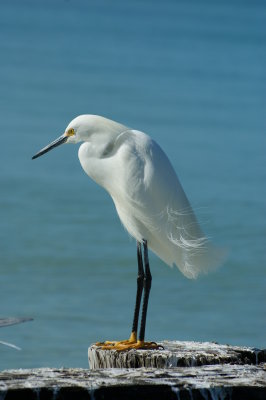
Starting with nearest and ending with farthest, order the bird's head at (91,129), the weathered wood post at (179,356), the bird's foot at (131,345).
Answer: the weathered wood post at (179,356) < the bird's foot at (131,345) < the bird's head at (91,129)

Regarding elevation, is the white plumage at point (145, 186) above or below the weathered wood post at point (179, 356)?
above

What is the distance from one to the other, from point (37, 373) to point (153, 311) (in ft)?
13.6

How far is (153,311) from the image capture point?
6094 mm

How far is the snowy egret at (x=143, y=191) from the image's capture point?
3133 millimetres

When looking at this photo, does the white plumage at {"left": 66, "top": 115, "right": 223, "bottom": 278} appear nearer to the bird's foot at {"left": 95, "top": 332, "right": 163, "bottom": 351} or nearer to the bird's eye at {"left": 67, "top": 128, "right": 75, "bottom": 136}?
the bird's eye at {"left": 67, "top": 128, "right": 75, "bottom": 136}

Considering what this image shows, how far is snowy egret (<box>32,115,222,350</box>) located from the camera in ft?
10.3

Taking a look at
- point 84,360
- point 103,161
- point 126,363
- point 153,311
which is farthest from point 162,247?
point 153,311

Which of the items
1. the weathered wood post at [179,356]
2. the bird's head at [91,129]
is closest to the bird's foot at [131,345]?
the weathered wood post at [179,356]

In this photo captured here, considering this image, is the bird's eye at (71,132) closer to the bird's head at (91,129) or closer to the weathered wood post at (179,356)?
the bird's head at (91,129)

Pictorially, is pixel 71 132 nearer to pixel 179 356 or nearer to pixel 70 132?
pixel 70 132

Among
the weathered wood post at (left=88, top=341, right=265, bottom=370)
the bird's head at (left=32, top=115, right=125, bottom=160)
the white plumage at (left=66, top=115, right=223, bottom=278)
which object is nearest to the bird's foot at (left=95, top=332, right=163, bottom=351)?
the weathered wood post at (left=88, top=341, right=265, bottom=370)

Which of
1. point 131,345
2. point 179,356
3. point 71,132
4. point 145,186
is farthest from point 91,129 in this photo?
point 179,356

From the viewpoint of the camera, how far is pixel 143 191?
317 centimetres

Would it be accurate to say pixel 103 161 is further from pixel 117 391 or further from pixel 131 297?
pixel 131 297
